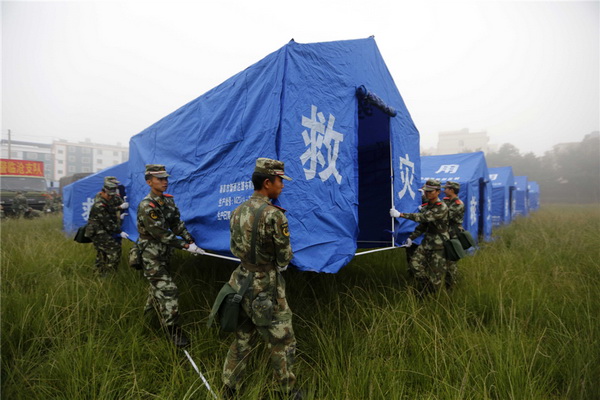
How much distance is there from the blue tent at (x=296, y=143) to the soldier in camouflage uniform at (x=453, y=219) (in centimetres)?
128

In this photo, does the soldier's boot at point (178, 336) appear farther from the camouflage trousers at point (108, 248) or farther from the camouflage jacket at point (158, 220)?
the camouflage trousers at point (108, 248)

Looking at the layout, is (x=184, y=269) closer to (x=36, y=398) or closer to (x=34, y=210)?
(x=36, y=398)

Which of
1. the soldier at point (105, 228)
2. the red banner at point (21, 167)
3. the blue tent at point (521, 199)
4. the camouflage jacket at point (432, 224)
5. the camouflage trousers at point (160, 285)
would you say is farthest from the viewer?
the blue tent at point (521, 199)

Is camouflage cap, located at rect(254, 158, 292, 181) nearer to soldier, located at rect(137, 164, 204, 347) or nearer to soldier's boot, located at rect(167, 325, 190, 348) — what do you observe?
soldier, located at rect(137, 164, 204, 347)

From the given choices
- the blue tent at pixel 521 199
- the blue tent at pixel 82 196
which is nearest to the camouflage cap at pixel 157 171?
the blue tent at pixel 82 196

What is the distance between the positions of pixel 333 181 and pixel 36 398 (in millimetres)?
2867

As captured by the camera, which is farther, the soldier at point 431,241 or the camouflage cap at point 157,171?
the soldier at point 431,241

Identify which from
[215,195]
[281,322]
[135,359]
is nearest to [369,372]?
[281,322]

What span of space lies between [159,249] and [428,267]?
363cm

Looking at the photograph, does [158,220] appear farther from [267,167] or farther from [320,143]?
[320,143]

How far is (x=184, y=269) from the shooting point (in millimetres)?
4844

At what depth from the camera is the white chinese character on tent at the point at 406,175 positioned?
4.30 meters

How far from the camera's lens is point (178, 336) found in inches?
117

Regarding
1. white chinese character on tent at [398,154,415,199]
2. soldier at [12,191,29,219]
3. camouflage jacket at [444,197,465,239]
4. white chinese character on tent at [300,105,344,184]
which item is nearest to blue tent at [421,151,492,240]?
camouflage jacket at [444,197,465,239]
